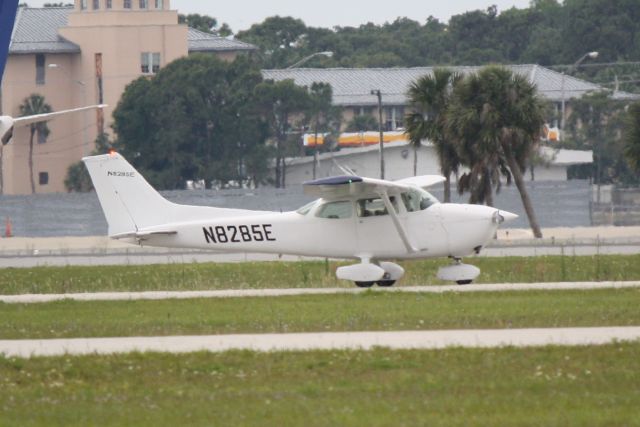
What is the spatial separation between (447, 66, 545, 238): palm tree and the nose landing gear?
18.1 m

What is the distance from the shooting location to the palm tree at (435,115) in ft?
148

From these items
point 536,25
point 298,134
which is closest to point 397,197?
point 298,134

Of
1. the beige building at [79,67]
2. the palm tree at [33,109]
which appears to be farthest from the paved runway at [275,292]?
the palm tree at [33,109]

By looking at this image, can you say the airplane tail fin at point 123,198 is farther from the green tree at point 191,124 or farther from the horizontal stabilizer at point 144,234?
the green tree at point 191,124

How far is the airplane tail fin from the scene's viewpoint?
26.8 metres

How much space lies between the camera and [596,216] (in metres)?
59.7

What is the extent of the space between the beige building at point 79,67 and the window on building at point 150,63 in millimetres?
57

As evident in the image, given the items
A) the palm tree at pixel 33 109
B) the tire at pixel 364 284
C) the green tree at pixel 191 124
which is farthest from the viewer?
the palm tree at pixel 33 109

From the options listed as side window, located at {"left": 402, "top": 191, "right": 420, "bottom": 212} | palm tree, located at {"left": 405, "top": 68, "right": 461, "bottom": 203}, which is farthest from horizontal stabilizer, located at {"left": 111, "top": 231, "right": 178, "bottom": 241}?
palm tree, located at {"left": 405, "top": 68, "right": 461, "bottom": 203}

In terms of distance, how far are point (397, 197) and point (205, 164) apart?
54.3 m

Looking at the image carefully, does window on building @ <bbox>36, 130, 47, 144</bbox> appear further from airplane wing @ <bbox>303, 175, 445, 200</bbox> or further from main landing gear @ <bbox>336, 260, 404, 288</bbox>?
main landing gear @ <bbox>336, 260, 404, 288</bbox>

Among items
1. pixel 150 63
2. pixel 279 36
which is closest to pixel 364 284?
pixel 150 63

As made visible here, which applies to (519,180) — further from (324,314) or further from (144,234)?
(324,314)

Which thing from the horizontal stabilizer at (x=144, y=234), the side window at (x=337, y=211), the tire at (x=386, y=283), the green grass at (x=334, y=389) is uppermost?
the side window at (x=337, y=211)
